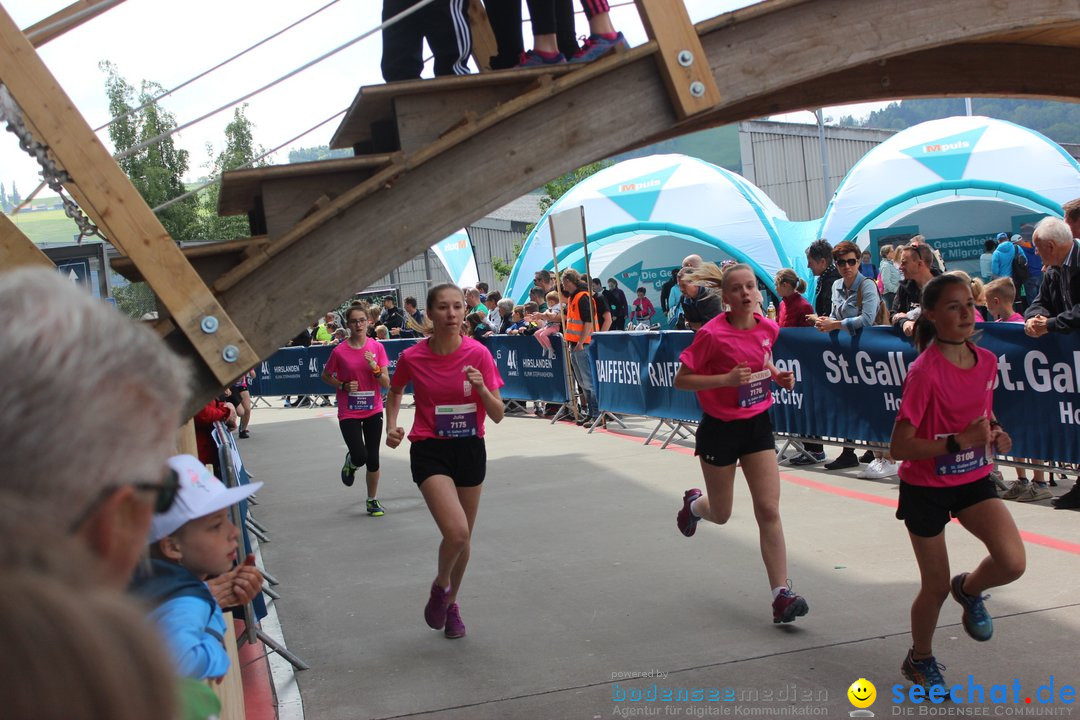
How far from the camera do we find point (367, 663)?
584 cm

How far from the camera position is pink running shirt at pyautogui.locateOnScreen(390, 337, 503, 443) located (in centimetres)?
616

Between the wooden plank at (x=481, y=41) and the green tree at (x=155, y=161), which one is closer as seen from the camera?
the wooden plank at (x=481, y=41)

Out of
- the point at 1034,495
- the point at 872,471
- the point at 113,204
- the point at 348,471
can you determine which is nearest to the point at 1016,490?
the point at 1034,495

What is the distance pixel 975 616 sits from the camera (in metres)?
4.59

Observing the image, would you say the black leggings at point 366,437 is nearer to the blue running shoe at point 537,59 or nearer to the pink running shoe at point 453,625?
the pink running shoe at point 453,625

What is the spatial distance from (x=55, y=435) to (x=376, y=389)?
9317mm

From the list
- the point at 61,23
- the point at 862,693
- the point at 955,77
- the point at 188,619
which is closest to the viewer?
the point at 188,619

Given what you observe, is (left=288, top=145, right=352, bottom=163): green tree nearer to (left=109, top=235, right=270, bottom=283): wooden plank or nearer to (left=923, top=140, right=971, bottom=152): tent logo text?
(left=109, top=235, right=270, bottom=283): wooden plank

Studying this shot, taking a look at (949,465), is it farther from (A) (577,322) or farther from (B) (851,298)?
(A) (577,322)

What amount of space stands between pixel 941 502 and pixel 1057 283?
3844mm

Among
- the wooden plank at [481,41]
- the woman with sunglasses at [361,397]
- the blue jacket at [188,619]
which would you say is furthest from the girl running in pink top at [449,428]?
the woman with sunglasses at [361,397]

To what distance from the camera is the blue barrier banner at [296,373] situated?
971 inches

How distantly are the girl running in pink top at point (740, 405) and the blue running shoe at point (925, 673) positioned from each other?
3.77ft

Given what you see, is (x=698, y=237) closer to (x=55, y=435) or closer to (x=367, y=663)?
(x=367, y=663)
